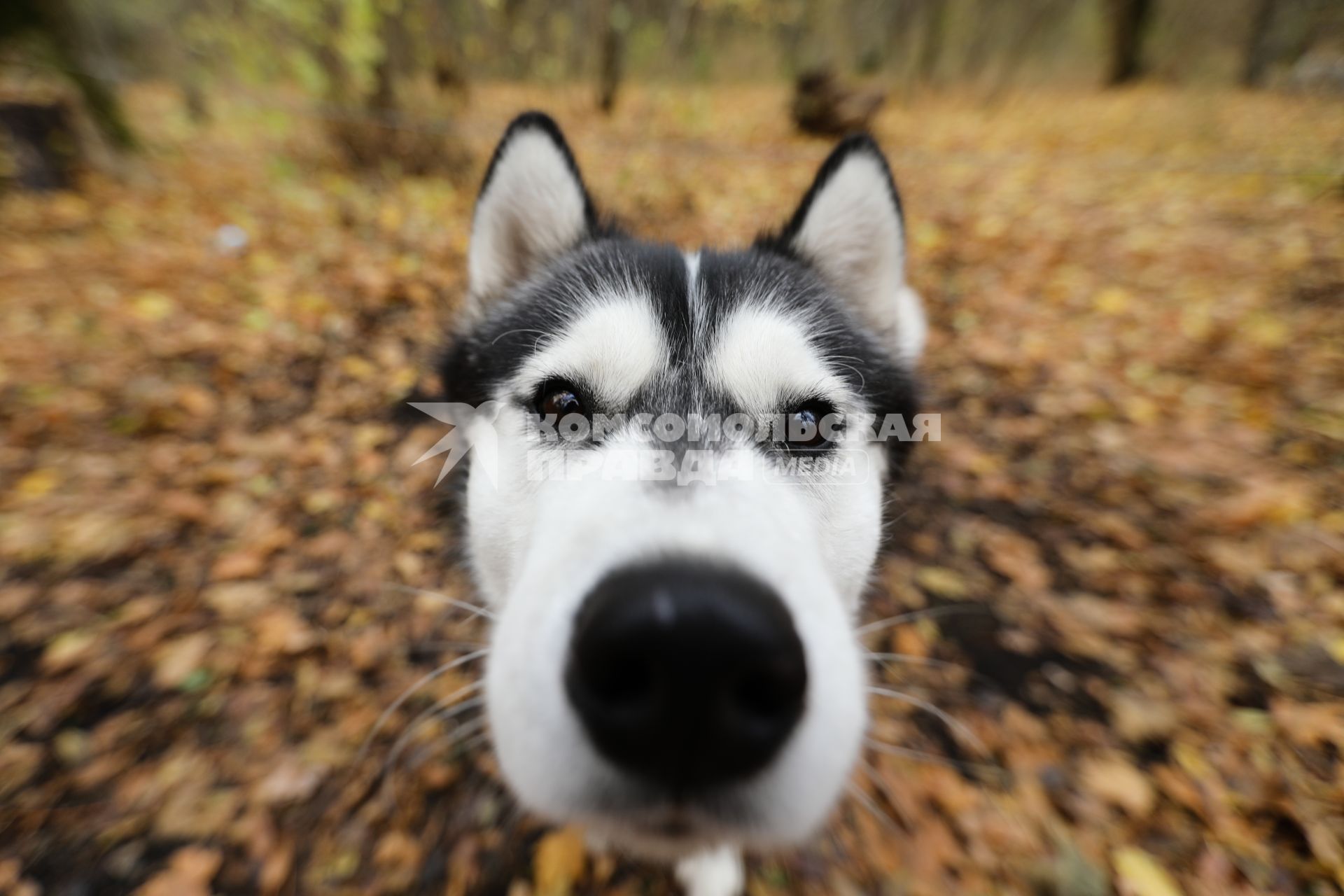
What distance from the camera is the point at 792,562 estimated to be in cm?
144

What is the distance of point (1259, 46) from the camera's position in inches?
597

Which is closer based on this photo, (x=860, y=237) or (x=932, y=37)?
(x=860, y=237)

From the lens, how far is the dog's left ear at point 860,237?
2.54 metres

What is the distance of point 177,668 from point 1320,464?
7.32 m

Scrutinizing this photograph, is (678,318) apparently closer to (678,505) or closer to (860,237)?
(678,505)

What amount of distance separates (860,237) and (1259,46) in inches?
845

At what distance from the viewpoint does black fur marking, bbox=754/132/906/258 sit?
2.50m

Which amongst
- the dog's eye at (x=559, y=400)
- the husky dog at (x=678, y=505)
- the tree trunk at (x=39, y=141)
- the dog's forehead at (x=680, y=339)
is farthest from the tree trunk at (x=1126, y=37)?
the tree trunk at (x=39, y=141)

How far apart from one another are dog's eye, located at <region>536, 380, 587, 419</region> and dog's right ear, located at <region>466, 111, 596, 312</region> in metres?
0.90

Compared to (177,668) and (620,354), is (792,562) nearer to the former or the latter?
(620,354)

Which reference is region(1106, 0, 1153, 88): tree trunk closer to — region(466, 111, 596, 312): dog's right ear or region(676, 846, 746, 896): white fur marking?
region(466, 111, 596, 312): dog's right ear

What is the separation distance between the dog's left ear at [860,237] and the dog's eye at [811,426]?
0.87 meters

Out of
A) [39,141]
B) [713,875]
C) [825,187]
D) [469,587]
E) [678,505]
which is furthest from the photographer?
[39,141]

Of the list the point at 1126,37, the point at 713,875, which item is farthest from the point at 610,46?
the point at 1126,37
